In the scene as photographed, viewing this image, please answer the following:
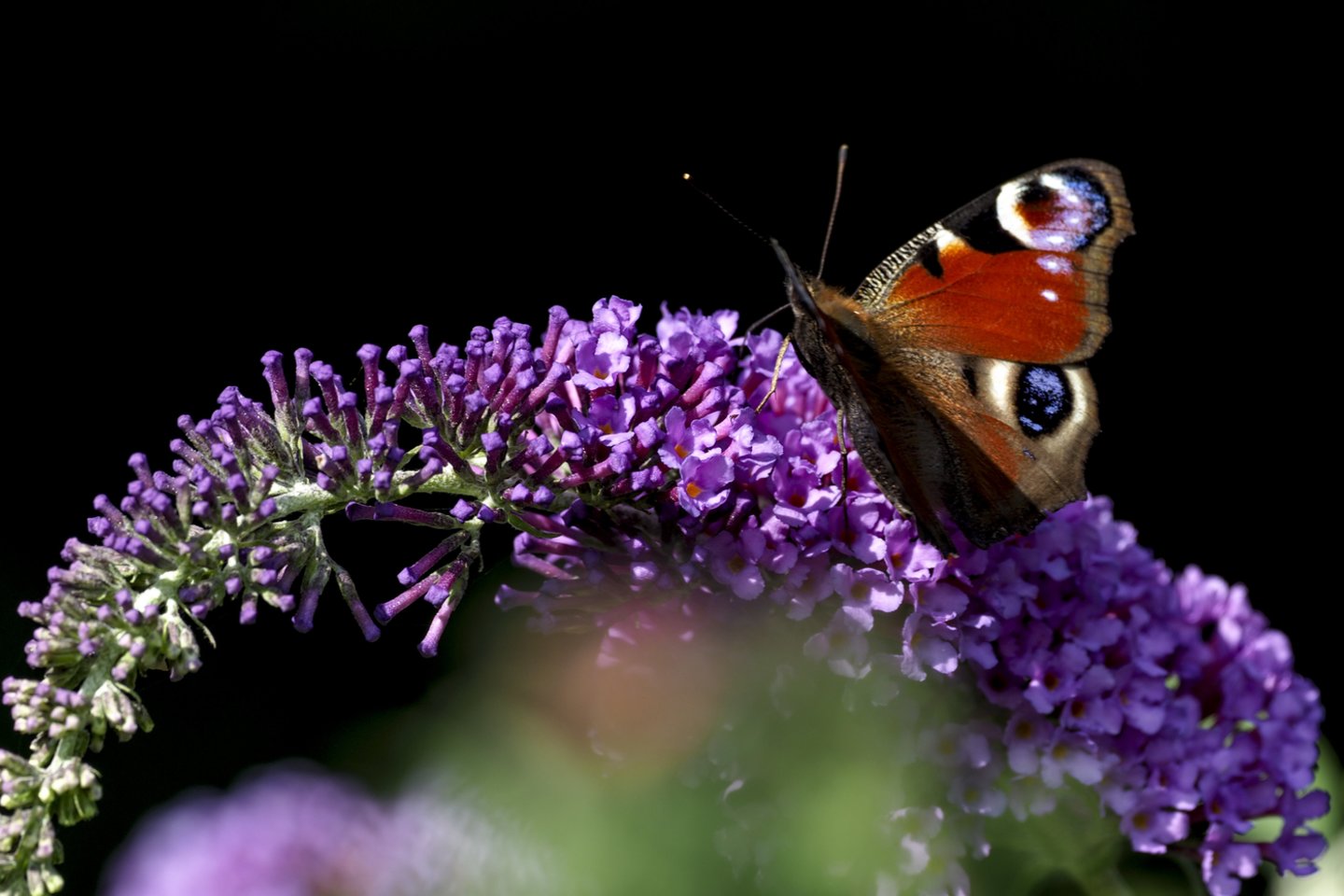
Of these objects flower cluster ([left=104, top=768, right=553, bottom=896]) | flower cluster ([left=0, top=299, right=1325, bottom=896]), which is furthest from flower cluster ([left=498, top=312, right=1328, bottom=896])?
flower cluster ([left=104, top=768, right=553, bottom=896])

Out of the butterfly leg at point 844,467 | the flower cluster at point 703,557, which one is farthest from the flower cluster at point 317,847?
Answer: the butterfly leg at point 844,467

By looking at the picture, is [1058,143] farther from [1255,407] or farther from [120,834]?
[120,834]

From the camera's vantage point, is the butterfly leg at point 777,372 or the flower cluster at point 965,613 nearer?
the flower cluster at point 965,613

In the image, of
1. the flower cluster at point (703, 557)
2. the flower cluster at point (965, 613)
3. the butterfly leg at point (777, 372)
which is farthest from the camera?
the butterfly leg at point (777, 372)

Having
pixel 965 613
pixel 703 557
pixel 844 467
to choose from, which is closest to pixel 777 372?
pixel 844 467

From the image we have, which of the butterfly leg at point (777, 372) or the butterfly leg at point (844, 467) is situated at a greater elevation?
the butterfly leg at point (777, 372)

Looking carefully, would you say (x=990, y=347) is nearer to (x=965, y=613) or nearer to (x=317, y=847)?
(x=965, y=613)

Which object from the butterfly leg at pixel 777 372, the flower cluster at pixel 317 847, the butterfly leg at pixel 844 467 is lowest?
the flower cluster at pixel 317 847

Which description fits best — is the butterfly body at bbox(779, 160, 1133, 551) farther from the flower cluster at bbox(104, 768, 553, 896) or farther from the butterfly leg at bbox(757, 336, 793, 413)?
the flower cluster at bbox(104, 768, 553, 896)

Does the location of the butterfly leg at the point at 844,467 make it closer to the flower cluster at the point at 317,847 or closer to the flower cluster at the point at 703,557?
the flower cluster at the point at 703,557
